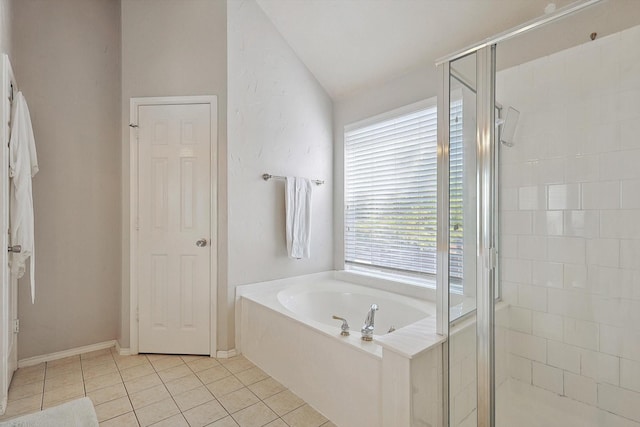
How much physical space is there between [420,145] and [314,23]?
134 cm

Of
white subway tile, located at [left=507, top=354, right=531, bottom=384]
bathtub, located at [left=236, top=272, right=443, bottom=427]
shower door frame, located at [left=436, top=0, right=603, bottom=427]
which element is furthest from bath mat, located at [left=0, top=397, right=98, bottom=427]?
white subway tile, located at [left=507, top=354, right=531, bottom=384]

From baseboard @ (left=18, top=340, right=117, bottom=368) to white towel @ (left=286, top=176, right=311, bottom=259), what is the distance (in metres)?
1.75

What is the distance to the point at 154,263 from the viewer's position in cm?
254

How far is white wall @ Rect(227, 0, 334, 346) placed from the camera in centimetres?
254

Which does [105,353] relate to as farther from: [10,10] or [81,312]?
[10,10]

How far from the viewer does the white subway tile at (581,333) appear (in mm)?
1458

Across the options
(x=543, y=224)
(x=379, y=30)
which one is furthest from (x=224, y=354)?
(x=379, y=30)

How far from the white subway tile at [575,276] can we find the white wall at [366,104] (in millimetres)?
1341

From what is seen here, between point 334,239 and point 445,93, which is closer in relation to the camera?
point 445,93

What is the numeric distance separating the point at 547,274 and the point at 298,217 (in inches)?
71.8

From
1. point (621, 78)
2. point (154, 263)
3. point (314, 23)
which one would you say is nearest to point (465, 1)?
point (621, 78)

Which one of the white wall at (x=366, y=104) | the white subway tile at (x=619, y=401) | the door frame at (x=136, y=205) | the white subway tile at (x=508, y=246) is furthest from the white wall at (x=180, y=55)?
the white subway tile at (x=619, y=401)

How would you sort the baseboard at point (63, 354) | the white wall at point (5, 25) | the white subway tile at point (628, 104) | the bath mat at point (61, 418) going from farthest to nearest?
the baseboard at point (63, 354), the white wall at point (5, 25), the white subway tile at point (628, 104), the bath mat at point (61, 418)

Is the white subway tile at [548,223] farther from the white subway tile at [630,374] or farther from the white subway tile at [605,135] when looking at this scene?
the white subway tile at [630,374]
